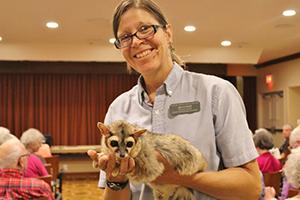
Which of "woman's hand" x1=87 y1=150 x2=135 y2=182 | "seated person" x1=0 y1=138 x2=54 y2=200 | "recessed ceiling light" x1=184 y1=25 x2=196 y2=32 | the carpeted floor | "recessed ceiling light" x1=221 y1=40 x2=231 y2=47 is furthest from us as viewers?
"recessed ceiling light" x1=221 y1=40 x2=231 y2=47

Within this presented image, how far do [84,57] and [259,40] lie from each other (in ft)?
11.6

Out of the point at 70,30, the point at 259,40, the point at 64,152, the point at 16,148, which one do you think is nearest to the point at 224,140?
the point at 16,148

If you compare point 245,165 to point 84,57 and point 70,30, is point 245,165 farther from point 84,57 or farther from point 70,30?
point 84,57

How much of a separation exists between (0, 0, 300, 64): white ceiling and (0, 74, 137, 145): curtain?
59.4 inches

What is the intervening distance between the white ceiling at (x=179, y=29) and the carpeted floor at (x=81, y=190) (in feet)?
8.72

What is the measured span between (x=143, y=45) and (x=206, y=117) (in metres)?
0.26

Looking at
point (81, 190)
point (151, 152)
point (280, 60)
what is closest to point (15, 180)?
point (151, 152)

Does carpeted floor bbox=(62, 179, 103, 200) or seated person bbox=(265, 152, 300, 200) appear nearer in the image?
seated person bbox=(265, 152, 300, 200)

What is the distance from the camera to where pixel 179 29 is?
271 inches

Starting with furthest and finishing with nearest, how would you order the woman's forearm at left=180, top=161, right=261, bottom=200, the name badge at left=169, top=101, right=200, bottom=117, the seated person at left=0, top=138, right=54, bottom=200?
the seated person at left=0, top=138, right=54, bottom=200 → the name badge at left=169, top=101, right=200, bottom=117 → the woman's forearm at left=180, top=161, right=261, bottom=200

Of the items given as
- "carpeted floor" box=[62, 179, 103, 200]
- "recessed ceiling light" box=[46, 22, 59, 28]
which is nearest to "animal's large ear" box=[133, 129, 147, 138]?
"carpeted floor" box=[62, 179, 103, 200]

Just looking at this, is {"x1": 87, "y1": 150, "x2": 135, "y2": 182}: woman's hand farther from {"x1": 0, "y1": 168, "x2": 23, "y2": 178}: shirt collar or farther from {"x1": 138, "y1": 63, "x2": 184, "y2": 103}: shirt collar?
{"x1": 0, "y1": 168, "x2": 23, "y2": 178}: shirt collar

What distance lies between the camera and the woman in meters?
1.01

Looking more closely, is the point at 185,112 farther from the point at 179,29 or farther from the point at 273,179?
the point at 179,29
